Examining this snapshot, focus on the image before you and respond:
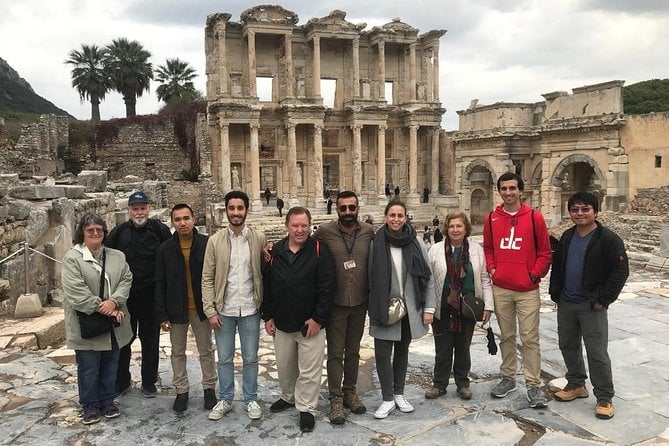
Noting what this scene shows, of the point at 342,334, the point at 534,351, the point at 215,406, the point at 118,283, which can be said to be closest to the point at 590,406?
the point at 534,351

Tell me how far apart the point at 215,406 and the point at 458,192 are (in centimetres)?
2505

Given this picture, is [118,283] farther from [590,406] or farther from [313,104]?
[313,104]

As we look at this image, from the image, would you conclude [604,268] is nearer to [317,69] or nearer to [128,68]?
[317,69]

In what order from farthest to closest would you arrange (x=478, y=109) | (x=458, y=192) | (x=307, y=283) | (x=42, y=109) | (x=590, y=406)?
(x=42, y=109), (x=458, y=192), (x=478, y=109), (x=590, y=406), (x=307, y=283)

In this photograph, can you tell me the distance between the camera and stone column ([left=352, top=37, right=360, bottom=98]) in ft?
96.1

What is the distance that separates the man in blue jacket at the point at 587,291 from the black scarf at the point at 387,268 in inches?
49.5

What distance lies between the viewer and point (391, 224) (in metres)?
4.39

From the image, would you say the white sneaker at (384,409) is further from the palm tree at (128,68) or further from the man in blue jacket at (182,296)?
the palm tree at (128,68)

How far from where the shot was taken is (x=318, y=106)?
93.2 ft

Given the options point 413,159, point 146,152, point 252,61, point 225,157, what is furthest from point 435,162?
point 146,152

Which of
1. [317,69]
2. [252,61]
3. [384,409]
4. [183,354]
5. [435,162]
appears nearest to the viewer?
[384,409]

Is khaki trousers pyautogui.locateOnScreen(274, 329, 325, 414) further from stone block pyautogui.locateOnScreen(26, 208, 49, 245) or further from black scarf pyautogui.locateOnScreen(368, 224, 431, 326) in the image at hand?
stone block pyautogui.locateOnScreen(26, 208, 49, 245)

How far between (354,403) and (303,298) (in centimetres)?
106

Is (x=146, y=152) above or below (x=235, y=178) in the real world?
above
